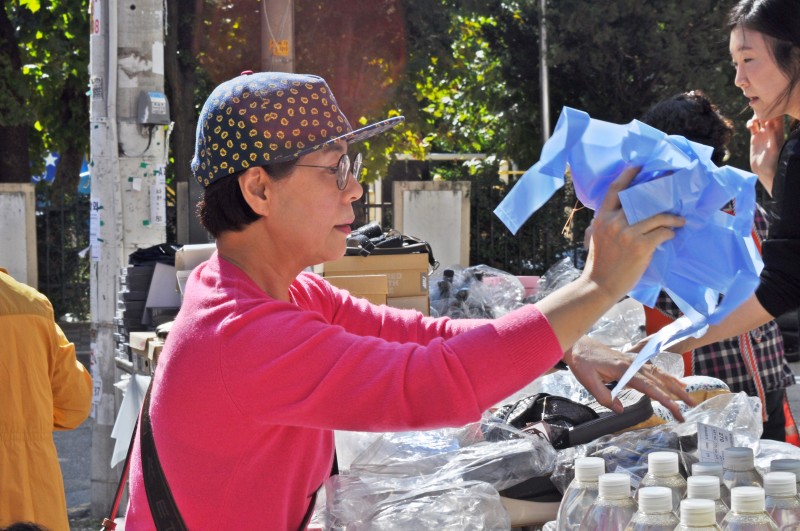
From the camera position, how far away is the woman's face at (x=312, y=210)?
1.99m

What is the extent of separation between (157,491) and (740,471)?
3.83 ft

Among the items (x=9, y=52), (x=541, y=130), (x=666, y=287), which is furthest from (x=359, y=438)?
(x=541, y=130)

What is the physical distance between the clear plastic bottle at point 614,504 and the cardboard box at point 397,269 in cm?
331

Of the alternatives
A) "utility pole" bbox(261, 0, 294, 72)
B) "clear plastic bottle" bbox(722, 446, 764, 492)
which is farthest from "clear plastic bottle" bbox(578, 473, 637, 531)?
"utility pole" bbox(261, 0, 294, 72)

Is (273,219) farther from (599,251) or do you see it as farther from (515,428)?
(515,428)

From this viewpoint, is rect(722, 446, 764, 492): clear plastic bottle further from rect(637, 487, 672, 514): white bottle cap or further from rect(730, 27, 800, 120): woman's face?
rect(730, 27, 800, 120): woman's face

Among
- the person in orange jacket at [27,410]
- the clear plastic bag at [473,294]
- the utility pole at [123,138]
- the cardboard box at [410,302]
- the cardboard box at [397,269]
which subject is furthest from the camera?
the clear plastic bag at [473,294]

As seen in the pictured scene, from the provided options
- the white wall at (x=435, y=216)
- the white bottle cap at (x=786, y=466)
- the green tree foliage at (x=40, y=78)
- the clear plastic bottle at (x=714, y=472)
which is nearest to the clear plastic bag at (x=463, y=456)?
the clear plastic bottle at (x=714, y=472)

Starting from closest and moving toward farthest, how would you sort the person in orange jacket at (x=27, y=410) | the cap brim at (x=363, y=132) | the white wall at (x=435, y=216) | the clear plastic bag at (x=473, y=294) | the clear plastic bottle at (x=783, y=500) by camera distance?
the clear plastic bottle at (x=783, y=500) → the cap brim at (x=363, y=132) → the person in orange jacket at (x=27, y=410) → the clear plastic bag at (x=473, y=294) → the white wall at (x=435, y=216)

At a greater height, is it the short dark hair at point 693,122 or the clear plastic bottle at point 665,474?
the short dark hair at point 693,122

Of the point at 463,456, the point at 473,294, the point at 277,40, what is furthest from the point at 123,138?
the point at 463,456

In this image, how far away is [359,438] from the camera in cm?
287

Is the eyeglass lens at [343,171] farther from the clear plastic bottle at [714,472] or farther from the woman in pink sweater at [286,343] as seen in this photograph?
the clear plastic bottle at [714,472]

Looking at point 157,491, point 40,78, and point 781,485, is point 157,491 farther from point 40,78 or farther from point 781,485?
point 40,78
